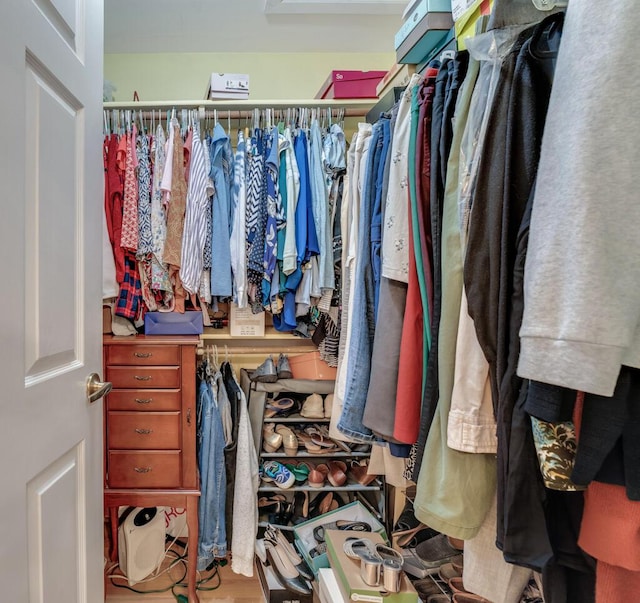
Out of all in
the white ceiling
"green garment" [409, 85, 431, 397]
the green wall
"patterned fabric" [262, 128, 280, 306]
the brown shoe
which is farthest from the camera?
the green wall

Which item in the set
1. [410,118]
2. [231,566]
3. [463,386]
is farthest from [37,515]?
[231,566]

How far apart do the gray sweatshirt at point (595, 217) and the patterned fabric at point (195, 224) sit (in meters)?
1.53

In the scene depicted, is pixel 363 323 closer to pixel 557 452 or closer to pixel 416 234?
pixel 416 234

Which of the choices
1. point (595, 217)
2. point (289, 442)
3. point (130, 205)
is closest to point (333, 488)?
point (289, 442)

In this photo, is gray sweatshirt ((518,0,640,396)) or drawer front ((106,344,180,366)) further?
drawer front ((106,344,180,366))

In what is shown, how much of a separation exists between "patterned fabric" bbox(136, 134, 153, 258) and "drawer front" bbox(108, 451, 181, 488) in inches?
33.1

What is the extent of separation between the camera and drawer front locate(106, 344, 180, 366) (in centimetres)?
172

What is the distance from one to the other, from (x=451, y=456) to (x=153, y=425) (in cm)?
137

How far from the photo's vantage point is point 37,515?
0.72 meters

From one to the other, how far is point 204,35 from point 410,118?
5.44 feet

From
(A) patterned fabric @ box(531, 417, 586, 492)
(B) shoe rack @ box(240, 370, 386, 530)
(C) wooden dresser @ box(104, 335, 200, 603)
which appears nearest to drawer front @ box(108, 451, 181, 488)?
(C) wooden dresser @ box(104, 335, 200, 603)

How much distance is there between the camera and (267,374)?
193cm

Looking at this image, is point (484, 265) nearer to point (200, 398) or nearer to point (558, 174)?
point (558, 174)

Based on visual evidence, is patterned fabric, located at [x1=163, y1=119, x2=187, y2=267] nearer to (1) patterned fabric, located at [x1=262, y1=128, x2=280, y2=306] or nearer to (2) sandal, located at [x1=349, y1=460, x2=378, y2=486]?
(1) patterned fabric, located at [x1=262, y1=128, x2=280, y2=306]
